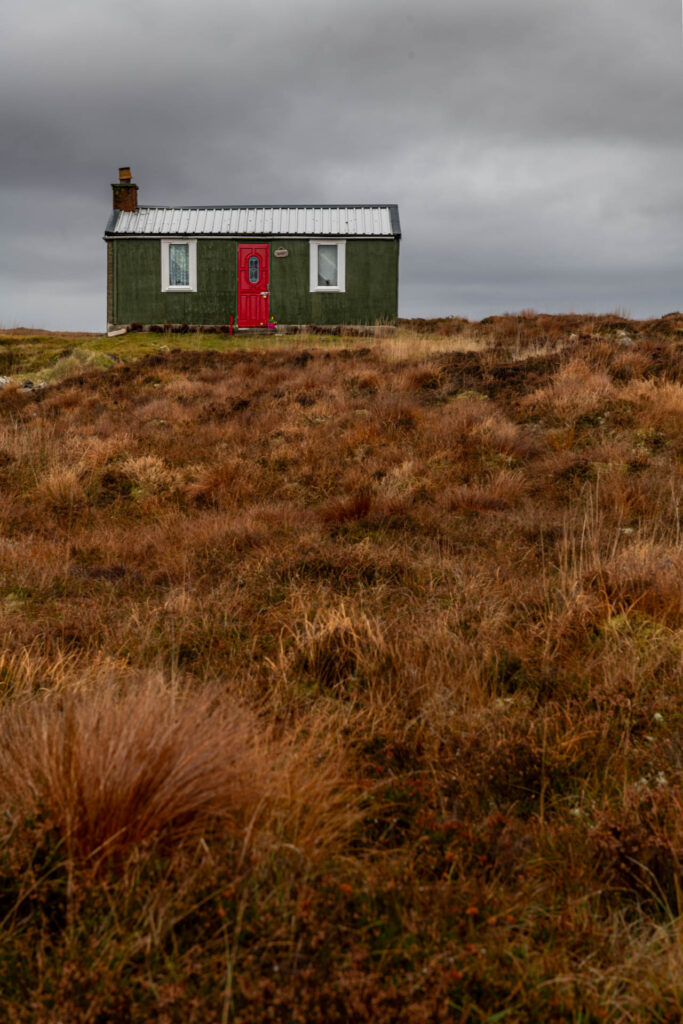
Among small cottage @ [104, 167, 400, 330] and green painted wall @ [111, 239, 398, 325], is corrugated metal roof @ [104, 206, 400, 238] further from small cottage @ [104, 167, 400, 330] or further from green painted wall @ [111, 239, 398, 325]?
green painted wall @ [111, 239, 398, 325]

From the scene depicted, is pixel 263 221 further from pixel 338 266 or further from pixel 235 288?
pixel 338 266

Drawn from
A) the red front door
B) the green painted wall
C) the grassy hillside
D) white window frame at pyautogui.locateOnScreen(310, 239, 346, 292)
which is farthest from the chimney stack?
the grassy hillside

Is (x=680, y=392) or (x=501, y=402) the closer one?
(x=680, y=392)

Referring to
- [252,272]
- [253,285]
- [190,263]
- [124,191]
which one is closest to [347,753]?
[253,285]

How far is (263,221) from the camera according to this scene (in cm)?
2306

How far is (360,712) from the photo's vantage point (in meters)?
2.97

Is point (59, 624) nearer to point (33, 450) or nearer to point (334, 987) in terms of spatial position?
point (334, 987)

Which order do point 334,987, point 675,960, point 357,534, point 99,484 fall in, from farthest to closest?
point 99,484 < point 357,534 < point 675,960 < point 334,987

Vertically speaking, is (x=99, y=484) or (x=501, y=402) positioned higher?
(x=501, y=402)

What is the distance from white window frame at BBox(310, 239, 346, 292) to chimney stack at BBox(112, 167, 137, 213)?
6044 millimetres

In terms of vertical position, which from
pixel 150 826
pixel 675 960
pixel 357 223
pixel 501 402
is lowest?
pixel 675 960

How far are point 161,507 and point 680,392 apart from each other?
6.55 meters

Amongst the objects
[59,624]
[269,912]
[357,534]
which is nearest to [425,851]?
[269,912]

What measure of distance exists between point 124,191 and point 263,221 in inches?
176
